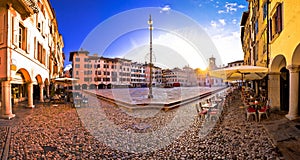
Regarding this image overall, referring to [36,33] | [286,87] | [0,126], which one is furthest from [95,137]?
[36,33]

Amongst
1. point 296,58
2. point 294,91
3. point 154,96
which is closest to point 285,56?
point 296,58

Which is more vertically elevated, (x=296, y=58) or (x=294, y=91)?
(x=296, y=58)

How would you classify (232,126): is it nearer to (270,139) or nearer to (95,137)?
(270,139)

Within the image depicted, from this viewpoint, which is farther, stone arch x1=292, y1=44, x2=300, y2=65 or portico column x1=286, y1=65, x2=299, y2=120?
portico column x1=286, y1=65, x2=299, y2=120

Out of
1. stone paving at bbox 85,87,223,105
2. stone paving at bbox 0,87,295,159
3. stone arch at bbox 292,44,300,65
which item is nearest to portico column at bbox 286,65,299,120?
stone arch at bbox 292,44,300,65

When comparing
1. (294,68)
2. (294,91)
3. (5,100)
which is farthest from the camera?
(5,100)

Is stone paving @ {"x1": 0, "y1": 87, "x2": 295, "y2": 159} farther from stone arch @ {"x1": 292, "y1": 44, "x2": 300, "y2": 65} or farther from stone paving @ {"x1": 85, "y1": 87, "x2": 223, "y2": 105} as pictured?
stone paving @ {"x1": 85, "y1": 87, "x2": 223, "y2": 105}

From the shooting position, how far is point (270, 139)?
6.41 metres

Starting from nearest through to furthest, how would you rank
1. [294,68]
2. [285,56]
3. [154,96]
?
1. [294,68]
2. [285,56]
3. [154,96]

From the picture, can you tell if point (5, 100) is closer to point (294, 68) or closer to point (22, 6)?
point (22, 6)

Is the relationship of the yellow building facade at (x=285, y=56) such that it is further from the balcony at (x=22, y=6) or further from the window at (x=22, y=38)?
the window at (x=22, y=38)

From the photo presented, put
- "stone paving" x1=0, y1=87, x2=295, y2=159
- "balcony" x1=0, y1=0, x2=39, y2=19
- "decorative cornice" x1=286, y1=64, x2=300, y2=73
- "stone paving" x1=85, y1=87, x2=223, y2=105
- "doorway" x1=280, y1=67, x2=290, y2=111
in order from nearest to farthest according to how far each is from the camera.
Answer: "stone paving" x1=0, y1=87, x2=295, y2=159
"decorative cornice" x1=286, y1=64, x2=300, y2=73
"balcony" x1=0, y1=0, x2=39, y2=19
"doorway" x1=280, y1=67, x2=290, y2=111
"stone paving" x1=85, y1=87, x2=223, y2=105

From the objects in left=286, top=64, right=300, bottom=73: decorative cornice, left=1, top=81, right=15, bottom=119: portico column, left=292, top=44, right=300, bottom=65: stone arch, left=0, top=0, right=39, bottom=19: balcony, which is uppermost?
left=0, top=0, right=39, bottom=19: balcony

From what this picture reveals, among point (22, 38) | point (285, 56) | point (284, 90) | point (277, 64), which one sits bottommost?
point (284, 90)
